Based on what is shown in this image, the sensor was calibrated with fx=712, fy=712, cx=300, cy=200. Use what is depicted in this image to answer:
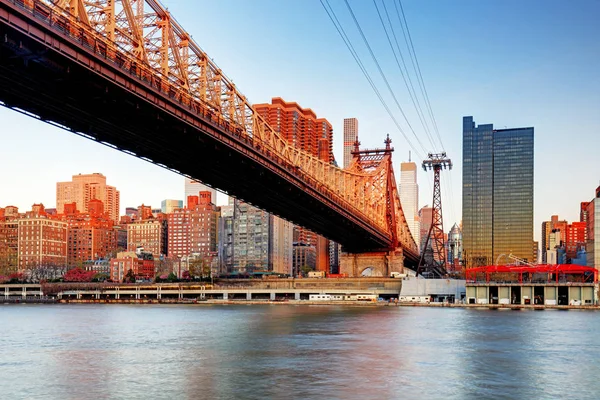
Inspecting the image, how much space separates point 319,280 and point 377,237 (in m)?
13.9

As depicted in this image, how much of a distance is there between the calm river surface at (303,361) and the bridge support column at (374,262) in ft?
202

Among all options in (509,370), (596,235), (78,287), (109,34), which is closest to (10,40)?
(109,34)

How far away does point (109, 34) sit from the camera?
38406mm

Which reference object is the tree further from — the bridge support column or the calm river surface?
the calm river surface

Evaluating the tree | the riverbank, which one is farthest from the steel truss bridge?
the tree

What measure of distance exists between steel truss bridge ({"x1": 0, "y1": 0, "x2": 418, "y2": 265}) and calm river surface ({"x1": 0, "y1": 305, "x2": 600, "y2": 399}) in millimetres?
13756

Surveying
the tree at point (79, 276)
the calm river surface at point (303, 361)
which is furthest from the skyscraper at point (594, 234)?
the tree at point (79, 276)

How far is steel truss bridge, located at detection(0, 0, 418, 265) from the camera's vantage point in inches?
1288

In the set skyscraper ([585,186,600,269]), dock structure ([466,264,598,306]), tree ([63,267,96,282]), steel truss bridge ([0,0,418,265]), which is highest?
steel truss bridge ([0,0,418,265])

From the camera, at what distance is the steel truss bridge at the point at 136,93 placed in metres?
32.7

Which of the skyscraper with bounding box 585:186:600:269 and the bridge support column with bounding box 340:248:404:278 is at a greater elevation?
the skyscraper with bounding box 585:186:600:269

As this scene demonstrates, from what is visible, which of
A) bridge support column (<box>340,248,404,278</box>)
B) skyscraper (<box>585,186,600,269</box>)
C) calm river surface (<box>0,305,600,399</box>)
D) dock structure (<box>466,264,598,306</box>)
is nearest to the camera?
calm river surface (<box>0,305,600,399</box>)

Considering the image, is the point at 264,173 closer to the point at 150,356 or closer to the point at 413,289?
the point at 150,356

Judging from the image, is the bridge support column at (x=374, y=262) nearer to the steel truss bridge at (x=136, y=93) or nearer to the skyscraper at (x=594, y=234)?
the skyscraper at (x=594, y=234)
